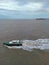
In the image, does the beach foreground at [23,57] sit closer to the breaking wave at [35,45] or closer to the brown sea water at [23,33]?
the breaking wave at [35,45]

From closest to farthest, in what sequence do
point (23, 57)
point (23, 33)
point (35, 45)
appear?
point (23, 57), point (35, 45), point (23, 33)

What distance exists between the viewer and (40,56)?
29828 mm

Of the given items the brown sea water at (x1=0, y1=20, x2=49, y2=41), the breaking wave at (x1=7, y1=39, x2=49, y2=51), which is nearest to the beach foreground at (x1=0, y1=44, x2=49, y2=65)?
the breaking wave at (x1=7, y1=39, x2=49, y2=51)

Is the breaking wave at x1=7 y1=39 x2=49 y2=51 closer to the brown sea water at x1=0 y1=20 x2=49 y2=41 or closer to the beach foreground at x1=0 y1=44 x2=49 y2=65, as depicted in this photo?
the beach foreground at x1=0 y1=44 x2=49 y2=65

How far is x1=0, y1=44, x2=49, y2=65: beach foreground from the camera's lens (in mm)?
26359

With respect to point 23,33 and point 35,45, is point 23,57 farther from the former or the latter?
point 23,33

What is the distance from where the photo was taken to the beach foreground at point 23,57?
2636 cm

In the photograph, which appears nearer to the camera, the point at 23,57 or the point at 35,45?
the point at 23,57

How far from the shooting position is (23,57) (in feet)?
95.7

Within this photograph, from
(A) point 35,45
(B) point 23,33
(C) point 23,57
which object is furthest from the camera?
(B) point 23,33

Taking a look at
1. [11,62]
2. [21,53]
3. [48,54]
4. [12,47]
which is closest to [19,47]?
[12,47]

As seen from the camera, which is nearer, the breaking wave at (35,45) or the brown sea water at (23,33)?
the breaking wave at (35,45)

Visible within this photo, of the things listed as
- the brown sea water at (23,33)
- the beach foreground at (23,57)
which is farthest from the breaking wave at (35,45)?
the brown sea water at (23,33)

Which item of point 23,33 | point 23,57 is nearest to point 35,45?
point 23,57
